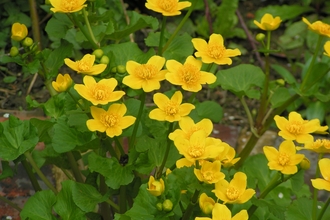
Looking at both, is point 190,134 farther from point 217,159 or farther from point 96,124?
point 96,124

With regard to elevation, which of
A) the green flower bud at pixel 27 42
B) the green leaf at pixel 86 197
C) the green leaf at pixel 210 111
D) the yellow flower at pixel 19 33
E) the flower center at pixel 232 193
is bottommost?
the green leaf at pixel 210 111

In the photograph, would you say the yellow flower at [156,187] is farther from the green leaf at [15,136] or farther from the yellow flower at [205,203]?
the green leaf at [15,136]

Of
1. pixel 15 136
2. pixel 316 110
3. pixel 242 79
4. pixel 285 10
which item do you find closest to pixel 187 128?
pixel 15 136

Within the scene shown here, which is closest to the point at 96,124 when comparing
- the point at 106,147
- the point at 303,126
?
the point at 106,147

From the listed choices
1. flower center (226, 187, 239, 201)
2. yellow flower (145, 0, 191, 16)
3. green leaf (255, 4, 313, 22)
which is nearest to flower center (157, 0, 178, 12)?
yellow flower (145, 0, 191, 16)

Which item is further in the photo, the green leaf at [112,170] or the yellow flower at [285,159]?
the green leaf at [112,170]

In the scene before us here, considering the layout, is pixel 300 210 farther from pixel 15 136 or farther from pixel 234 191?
pixel 15 136

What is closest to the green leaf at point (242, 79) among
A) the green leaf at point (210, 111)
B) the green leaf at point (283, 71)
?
the green leaf at point (210, 111)
